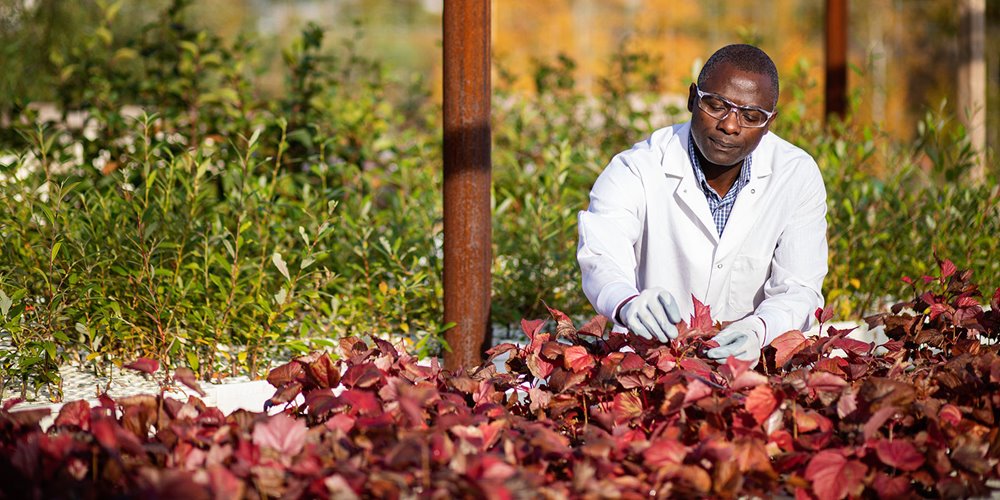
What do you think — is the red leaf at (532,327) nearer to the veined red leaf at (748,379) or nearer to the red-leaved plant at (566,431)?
the red-leaved plant at (566,431)

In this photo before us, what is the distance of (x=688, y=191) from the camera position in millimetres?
2436

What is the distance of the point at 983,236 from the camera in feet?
12.8

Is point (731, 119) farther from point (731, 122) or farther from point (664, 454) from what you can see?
point (664, 454)

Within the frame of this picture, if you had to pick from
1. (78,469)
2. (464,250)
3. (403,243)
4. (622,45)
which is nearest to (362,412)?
(78,469)

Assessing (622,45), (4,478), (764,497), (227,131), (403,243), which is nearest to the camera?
(4,478)

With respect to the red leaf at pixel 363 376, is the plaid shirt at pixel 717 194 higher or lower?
higher

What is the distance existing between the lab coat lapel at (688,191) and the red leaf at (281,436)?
3.87 feet

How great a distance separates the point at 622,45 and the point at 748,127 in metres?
3.61

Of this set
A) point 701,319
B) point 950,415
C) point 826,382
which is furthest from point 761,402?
point 950,415

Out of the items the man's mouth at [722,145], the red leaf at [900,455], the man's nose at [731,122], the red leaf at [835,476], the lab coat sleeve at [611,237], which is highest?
the man's nose at [731,122]

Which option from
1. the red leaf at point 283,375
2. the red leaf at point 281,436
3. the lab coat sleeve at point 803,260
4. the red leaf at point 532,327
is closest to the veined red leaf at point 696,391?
the red leaf at point 532,327

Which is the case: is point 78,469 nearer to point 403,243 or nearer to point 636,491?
point 636,491

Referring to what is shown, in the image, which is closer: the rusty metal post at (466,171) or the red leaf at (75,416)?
the red leaf at (75,416)

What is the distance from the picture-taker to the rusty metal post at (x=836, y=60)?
5906mm
